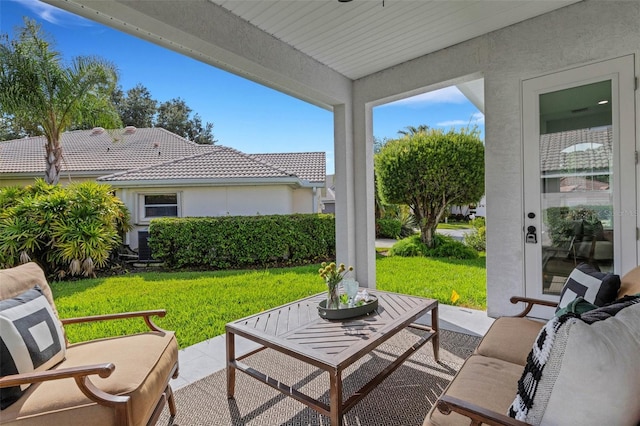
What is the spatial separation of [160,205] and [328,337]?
8.40 meters

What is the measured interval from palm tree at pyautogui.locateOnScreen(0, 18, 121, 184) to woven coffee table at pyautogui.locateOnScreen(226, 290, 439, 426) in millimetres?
8086

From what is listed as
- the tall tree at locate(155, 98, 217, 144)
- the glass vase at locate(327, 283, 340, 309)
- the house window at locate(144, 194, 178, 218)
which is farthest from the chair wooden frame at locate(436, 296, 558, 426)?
the tall tree at locate(155, 98, 217, 144)

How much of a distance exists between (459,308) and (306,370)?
7.81ft

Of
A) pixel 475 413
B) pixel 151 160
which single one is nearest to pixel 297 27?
pixel 475 413

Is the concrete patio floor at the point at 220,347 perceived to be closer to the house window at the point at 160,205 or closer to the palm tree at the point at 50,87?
the house window at the point at 160,205

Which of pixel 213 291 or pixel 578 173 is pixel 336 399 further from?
pixel 213 291

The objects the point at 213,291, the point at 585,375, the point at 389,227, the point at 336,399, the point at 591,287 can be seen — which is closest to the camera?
the point at 585,375

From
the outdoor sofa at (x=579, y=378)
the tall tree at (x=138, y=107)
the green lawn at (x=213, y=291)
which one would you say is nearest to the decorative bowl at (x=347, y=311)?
the outdoor sofa at (x=579, y=378)

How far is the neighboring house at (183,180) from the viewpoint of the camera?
881 cm

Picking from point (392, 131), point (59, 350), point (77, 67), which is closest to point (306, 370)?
point (59, 350)

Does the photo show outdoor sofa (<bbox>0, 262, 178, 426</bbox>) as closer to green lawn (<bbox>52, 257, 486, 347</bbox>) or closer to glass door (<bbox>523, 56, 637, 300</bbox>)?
green lawn (<bbox>52, 257, 486, 347</bbox>)

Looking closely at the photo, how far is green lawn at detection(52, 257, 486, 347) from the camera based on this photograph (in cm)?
393

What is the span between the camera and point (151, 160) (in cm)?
1119

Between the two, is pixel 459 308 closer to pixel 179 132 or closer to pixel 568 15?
pixel 568 15
